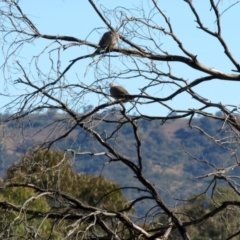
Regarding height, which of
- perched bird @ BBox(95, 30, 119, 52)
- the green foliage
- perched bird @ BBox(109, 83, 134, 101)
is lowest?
the green foliage

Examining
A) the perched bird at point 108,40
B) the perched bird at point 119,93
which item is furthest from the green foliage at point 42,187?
the perched bird at point 108,40

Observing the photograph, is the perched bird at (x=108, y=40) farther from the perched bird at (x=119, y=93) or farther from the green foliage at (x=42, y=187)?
the green foliage at (x=42, y=187)

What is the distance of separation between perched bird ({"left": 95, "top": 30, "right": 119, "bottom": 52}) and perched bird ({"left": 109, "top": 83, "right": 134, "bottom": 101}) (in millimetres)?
351

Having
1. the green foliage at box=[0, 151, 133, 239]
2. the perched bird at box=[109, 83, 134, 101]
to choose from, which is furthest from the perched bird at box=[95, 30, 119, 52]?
the green foliage at box=[0, 151, 133, 239]

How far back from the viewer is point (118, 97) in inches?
289

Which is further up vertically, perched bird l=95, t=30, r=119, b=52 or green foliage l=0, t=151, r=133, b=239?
perched bird l=95, t=30, r=119, b=52

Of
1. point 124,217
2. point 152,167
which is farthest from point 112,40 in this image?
point 152,167

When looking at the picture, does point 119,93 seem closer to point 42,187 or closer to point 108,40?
point 108,40

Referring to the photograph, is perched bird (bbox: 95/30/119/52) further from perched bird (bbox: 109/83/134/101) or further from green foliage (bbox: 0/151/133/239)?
green foliage (bbox: 0/151/133/239)

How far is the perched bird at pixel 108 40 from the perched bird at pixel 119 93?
351 millimetres

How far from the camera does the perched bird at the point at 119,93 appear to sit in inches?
273

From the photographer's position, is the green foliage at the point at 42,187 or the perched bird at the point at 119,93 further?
the green foliage at the point at 42,187

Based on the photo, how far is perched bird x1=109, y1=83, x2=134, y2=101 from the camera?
692cm

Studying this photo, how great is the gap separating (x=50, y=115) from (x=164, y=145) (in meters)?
119
